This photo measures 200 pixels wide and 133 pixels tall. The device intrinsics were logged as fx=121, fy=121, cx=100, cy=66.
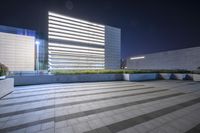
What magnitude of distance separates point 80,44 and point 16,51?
3947 cm

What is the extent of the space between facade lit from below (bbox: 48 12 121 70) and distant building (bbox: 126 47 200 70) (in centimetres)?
3873

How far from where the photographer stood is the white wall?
194ft

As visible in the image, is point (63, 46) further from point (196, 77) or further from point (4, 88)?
point (4, 88)

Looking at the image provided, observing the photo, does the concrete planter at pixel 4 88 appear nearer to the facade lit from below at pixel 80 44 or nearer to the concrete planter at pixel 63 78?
the concrete planter at pixel 63 78

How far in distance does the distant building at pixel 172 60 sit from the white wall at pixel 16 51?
5449 centimetres

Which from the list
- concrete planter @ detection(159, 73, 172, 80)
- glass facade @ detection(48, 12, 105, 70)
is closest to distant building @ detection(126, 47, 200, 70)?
concrete planter @ detection(159, 73, 172, 80)

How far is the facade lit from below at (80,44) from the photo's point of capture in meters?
76.3

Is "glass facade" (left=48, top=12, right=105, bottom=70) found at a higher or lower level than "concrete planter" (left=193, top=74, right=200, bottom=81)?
higher

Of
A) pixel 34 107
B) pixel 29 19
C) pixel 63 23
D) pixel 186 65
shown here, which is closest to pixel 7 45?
pixel 29 19

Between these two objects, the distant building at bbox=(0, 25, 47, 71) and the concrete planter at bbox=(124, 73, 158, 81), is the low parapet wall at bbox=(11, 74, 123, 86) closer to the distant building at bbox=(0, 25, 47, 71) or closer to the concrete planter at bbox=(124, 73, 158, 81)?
the concrete planter at bbox=(124, 73, 158, 81)

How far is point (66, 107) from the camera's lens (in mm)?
4914

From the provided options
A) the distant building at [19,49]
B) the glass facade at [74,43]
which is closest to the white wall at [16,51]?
the distant building at [19,49]

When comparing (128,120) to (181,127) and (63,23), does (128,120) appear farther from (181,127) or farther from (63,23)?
(63,23)

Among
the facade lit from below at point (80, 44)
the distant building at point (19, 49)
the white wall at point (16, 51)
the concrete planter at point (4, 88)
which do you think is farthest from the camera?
the facade lit from below at point (80, 44)
